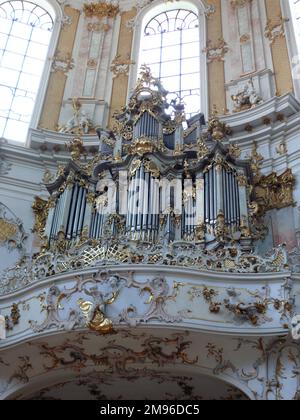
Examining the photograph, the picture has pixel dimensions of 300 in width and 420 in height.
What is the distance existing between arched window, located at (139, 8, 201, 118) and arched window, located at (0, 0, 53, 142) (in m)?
3.21

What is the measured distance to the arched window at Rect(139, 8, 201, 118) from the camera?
51.7ft

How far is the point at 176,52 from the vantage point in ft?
55.4

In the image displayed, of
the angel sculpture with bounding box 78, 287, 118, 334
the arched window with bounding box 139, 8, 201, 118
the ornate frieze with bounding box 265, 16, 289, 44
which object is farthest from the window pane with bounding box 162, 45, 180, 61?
the angel sculpture with bounding box 78, 287, 118, 334

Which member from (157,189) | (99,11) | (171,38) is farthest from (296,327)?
(99,11)

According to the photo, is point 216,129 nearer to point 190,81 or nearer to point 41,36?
point 190,81

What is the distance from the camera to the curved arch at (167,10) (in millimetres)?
15344

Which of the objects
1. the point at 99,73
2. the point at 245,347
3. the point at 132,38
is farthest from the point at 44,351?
the point at 132,38

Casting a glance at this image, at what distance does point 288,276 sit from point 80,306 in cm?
337

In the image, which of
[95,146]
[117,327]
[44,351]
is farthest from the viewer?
[95,146]

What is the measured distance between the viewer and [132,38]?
17219 millimetres

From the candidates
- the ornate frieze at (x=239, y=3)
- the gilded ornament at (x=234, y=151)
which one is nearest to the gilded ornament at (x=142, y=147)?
Answer: the gilded ornament at (x=234, y=151)

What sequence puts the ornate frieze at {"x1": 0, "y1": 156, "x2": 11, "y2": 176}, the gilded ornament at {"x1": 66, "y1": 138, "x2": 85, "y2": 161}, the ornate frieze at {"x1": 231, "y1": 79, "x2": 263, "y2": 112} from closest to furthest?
1. the gilded ornament at {"x1": 66, "y1": 138, "x2": 85, "y2": 161}
2. the ornate frieze at {"x1": 0, "y1": 156, "x2": 11, "y2": 176}
3. the ornate frieze at {"x1": 231, "y1": 79, "x2": 263, "y2": 112}

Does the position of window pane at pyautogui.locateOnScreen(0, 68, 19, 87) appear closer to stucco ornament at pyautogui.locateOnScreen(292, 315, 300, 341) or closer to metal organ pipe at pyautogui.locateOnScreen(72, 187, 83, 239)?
metal organ pipe at pyautogui.locateOnScreen(72, 187, 83, 239)

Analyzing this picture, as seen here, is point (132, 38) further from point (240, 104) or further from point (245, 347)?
point (245, 347)
